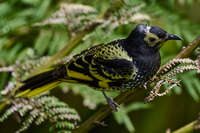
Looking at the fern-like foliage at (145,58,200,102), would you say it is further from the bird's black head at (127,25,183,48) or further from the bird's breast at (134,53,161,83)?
the bird's black head at (127,25,183,48)

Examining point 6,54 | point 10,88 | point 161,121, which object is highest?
point 6,54

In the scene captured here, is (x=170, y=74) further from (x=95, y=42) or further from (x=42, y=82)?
(x=95, y=42)

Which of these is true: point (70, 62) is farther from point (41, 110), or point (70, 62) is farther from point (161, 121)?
point (161, 121)

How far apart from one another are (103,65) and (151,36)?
393 mm

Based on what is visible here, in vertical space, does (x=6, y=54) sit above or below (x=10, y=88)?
above

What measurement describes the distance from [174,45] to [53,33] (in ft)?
4.27

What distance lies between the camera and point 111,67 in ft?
7.66

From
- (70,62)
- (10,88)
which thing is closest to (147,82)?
(70,62)

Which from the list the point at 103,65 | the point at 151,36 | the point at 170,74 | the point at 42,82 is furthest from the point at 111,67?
the point at 170,74

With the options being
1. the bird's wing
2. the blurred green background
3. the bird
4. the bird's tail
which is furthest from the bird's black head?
the blurred green background

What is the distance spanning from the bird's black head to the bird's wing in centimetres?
15

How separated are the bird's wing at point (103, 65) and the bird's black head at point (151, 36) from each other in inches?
5.9

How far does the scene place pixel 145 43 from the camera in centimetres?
225

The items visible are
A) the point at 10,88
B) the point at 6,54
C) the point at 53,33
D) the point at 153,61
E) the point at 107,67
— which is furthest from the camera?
the point at 53,33
